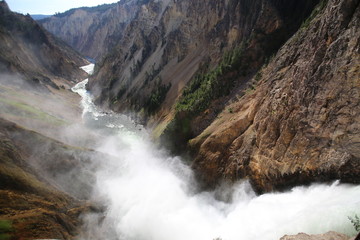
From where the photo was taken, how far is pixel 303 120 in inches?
712

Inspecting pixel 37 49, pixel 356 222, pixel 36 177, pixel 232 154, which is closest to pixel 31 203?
pixel 36 177

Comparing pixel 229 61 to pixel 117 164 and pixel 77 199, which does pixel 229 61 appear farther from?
pixel 77 199

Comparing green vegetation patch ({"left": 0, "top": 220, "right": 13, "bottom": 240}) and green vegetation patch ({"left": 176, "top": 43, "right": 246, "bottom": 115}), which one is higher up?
green vegetation patch ({"left": 176, "top": 43, "right": 246, "bottom": 115})

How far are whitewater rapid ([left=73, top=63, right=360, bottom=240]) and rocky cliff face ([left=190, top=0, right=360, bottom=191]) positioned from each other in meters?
1.15

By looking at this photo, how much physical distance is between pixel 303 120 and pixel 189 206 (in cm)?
1057

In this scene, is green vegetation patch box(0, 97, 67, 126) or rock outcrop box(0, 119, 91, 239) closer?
rock outcrop box(0, 119, 91, 239)

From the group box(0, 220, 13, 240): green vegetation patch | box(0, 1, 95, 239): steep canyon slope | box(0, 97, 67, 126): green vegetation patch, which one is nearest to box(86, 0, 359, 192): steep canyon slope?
box(0, 1, 95, 239): steep canyon slope

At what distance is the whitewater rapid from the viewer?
1365 cm

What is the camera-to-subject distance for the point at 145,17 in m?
87.9

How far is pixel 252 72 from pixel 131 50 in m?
58.1

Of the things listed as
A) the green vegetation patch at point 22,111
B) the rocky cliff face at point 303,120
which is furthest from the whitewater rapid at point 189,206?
the green vegetation patch at point 22,111

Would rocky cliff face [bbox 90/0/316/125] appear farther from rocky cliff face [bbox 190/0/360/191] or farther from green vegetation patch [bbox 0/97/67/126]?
green vegetation patch [bbox 0/97/67/126]

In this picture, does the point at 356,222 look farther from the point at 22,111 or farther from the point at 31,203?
the point at 22,111

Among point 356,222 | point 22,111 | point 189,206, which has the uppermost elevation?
point 356,222
